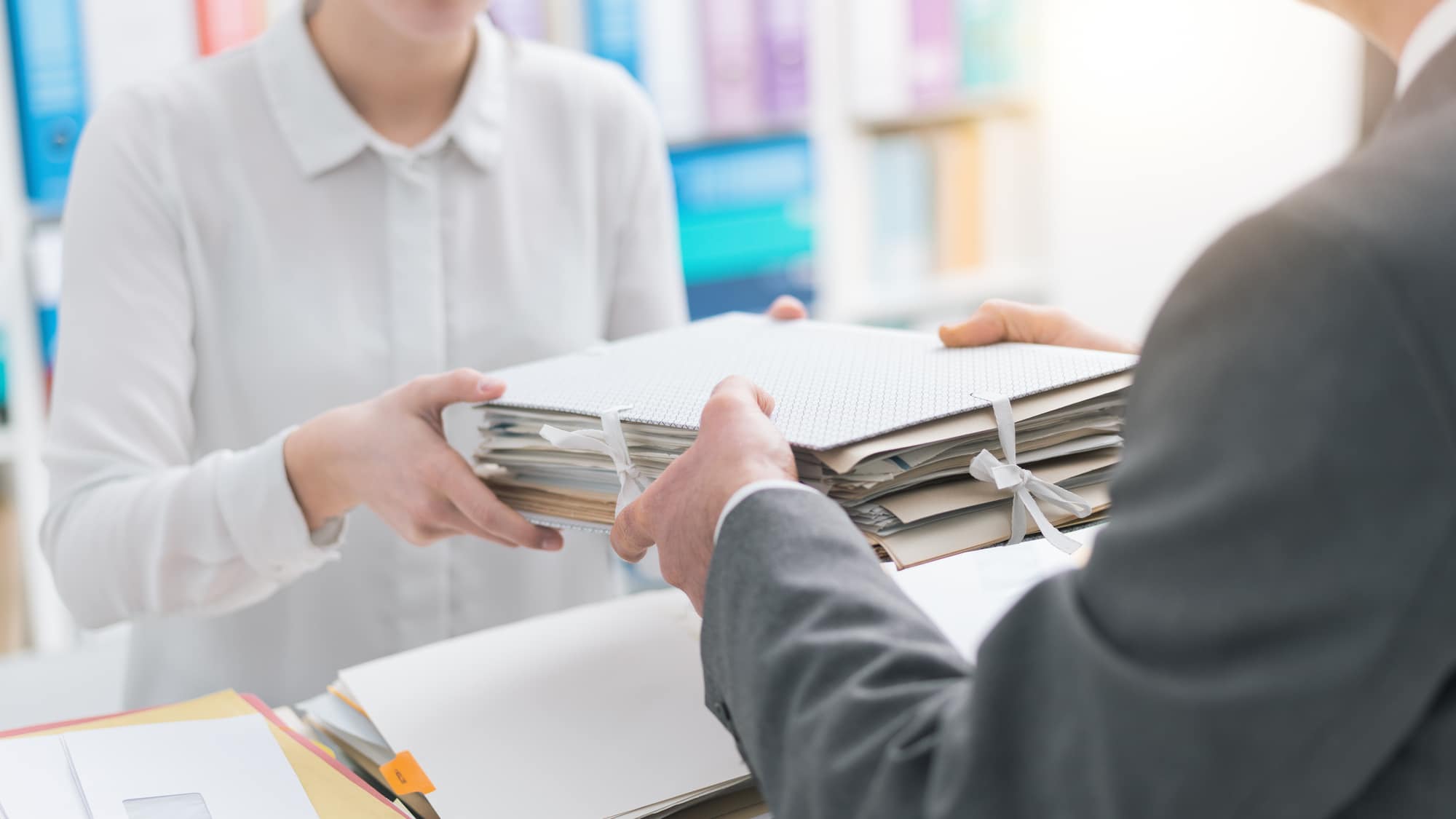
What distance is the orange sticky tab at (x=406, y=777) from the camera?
0.79m

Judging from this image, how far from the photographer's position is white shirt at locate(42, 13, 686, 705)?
3.73ft

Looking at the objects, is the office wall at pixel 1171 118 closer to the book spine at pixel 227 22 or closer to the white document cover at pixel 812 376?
the book spine at pixel 227 22

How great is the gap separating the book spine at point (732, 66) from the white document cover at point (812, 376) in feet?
5.51

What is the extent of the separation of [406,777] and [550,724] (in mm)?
106

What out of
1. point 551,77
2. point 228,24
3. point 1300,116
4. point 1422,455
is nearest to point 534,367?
point 551,77

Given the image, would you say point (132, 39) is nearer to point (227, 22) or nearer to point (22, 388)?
point (227, 22)

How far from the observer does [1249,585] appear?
0.42m

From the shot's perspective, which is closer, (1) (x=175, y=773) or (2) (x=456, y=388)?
(1) (x=175, y=773)

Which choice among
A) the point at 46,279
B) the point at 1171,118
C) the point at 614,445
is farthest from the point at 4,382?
the point at 1171,118

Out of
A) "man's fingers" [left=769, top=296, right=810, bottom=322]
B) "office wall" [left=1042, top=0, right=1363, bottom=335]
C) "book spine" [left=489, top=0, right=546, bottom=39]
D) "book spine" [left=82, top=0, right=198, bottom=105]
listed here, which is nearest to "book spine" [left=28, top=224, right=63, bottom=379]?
"book spine" [left=82, top=0, right=198, bottom=105]

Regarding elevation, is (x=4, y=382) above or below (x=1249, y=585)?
below

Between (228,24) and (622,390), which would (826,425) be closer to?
(622,390)

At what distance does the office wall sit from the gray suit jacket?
3033mm

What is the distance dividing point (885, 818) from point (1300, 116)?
3519mm
